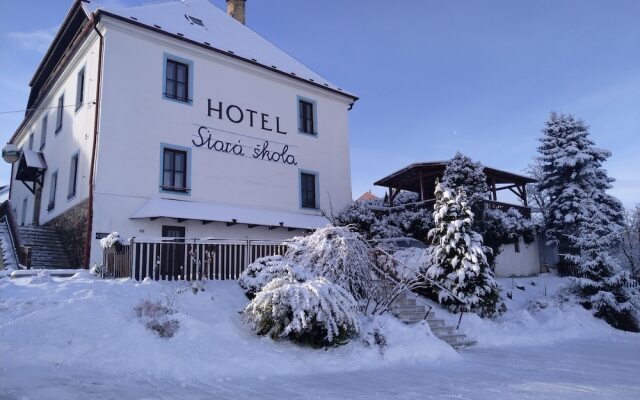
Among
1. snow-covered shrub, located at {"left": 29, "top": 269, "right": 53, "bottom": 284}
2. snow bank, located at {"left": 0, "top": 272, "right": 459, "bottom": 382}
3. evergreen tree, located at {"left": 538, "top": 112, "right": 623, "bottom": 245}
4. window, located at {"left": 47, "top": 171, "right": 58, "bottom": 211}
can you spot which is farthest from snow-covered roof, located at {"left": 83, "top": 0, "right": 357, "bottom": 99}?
evergreen tree, located at {"left": 538, "top": 112, "right": 623, "bottom": 245}

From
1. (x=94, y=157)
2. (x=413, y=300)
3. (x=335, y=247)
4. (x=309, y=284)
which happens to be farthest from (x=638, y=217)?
(x=94, y=157)

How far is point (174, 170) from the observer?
1545cm

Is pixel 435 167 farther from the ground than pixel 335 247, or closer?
farther from the ground

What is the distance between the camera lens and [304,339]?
8.15 meters

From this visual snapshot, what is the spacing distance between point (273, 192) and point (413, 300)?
7.49 metres

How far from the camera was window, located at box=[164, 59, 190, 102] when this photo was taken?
15.9 meters

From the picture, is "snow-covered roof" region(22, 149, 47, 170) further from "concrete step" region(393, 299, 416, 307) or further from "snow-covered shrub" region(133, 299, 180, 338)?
"concrete step" region(393, 299, 416, 307)

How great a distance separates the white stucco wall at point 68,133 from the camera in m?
15.1

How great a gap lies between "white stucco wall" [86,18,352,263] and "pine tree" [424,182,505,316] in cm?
625

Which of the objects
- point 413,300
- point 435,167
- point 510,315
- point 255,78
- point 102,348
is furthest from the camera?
point 435,167

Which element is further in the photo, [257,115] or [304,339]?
[257,115]

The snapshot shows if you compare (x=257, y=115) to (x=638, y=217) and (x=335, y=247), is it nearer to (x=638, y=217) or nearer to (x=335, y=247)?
(x=335, y=247)

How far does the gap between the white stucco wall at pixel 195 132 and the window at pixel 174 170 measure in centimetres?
24

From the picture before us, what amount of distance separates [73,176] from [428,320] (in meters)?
12.5
